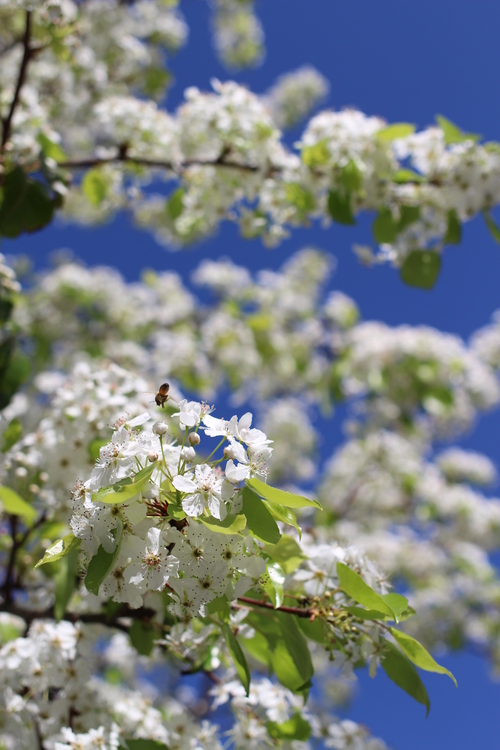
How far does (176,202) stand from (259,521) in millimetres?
3246

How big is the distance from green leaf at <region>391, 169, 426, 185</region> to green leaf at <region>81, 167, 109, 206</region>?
2178 millimetres

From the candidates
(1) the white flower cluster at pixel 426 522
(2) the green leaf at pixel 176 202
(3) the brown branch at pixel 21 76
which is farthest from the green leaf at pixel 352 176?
(1) the white flower cluster at pixel 426 522

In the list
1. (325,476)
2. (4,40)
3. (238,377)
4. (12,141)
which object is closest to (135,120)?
(12,141)

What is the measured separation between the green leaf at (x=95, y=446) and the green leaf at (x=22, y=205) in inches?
49.2

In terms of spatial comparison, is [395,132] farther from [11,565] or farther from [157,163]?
[11,565]

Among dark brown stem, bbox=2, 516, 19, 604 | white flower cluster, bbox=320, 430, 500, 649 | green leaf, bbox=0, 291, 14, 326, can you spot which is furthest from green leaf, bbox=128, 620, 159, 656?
white flower cluster, bbox=320, 430, 500, 649

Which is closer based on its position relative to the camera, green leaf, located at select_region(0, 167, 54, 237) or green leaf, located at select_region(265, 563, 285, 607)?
green leaf, located at select_region(265, 563, 285, 607)

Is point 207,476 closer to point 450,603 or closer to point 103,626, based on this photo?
point 103,626

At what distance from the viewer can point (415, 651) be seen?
1624mm

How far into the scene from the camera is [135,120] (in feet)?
12.8

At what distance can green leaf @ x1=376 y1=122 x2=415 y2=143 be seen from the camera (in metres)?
3.13

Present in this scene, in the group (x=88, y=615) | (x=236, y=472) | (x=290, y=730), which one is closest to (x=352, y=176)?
(x=236, y=472)

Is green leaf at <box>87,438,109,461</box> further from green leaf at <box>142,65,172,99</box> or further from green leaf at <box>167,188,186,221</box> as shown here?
green leaf at <box>142,65,172,99</box>

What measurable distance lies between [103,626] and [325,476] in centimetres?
765
